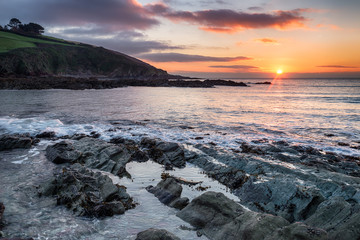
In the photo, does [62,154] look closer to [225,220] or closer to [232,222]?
[225,220]

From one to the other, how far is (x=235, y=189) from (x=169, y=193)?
3535mm

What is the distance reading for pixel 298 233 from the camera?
19.9 feet

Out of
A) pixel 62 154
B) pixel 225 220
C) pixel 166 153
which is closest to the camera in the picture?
pixel 225 220

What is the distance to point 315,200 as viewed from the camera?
8.89 m

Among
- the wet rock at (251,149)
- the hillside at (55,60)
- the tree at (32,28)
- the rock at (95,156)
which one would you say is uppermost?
the tree at (32,28)

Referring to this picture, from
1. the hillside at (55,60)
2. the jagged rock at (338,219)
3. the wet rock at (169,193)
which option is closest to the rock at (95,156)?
the wet rock at (169,193)

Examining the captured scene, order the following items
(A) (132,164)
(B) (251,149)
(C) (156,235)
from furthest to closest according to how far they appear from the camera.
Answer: (B) (251,149) < (A) (132,164) < (C) (156,235)

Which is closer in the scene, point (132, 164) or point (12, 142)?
point (132, 164)

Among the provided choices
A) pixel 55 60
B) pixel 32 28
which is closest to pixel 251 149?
pixel 55 60

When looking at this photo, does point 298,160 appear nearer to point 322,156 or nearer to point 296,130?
point 322,156

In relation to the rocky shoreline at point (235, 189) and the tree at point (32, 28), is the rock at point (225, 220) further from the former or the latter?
the tree at point (32, 28)

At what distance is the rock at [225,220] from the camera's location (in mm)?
6855

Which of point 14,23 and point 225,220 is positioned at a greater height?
point 14,23

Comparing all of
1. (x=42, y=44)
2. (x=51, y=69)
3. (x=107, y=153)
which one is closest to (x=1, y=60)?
(x=51, y=69)
